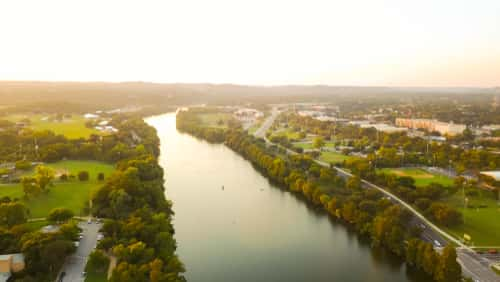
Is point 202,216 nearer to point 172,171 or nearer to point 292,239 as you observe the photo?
point 292,239

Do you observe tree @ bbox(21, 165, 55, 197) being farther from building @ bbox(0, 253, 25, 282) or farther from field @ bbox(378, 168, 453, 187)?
field @ bbox(378, 168, 453, 187)

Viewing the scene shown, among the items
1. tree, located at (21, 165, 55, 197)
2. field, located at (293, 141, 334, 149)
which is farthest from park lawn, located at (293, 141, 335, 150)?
tree, located at (21, 165, 55, 197)

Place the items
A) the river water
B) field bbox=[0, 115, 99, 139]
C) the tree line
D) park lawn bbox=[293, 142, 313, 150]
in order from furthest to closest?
field bbox=[0, 115, 99, 139] < park lawn bbox=[293, 142, 313, 150] < the river water < the tree line

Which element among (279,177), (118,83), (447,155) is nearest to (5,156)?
(279,177)

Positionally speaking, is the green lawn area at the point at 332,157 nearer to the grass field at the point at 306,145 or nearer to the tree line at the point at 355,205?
the grass field at the point at 306,145

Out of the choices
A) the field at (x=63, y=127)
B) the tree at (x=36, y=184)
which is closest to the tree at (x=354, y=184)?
the tree at (x=36, y=184)

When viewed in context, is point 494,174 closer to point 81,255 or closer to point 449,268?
point 449,268
